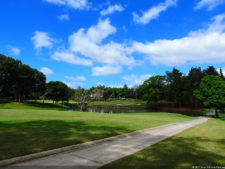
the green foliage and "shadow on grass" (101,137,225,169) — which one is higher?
→ the green foliage

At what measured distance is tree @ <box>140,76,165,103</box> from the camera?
64081 millimetres

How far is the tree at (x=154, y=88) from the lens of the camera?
64081mm

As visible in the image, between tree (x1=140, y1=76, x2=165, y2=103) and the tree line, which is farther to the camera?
tree (x1=140, y1=76, x2=165, y2=103)

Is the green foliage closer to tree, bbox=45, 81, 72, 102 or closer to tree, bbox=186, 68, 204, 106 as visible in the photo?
tree, bbox=45, 81, 72, 102

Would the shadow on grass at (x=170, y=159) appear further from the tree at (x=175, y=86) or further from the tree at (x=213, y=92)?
the tree at (x=175, y=86)

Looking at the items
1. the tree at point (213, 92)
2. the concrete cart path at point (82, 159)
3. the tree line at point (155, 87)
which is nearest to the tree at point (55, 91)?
the tree line at point (155, 87)

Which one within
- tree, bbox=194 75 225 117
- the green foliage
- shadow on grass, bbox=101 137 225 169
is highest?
the green foliage

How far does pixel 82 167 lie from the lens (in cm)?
396

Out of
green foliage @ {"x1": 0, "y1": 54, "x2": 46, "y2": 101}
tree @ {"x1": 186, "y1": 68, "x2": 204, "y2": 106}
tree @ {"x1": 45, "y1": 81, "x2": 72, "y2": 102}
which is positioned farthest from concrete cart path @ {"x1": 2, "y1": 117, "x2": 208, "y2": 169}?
tree @ {"x1": 45, "y1": 81, "x2": 72, "y2": 102}

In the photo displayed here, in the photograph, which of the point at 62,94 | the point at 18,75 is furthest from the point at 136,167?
the point at 62,94

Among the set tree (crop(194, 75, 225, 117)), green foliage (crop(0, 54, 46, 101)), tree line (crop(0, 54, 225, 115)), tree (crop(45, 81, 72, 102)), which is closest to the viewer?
tree (crop(194, 75, 225, 117))

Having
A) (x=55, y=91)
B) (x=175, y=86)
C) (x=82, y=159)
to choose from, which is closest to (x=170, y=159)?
(x=82, y=159)

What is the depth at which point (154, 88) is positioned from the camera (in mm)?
65875

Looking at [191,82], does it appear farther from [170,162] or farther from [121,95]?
[121,95]
